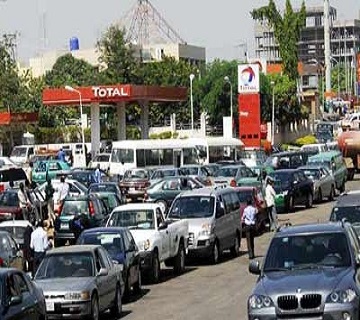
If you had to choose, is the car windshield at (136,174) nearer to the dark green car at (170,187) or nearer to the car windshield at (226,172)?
the car windshield at (226,172)

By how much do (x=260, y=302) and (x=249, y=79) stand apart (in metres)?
67.2

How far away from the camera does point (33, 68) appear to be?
180 meters

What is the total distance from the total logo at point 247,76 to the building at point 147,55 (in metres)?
78.6

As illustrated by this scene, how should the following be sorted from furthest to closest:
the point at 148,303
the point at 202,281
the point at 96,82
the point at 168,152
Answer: the point at 96,82
the point at 168,152
the point at 202,281
the point at 148,303

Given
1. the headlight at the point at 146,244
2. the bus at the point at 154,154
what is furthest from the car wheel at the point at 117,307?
the bus at the point at 154,154

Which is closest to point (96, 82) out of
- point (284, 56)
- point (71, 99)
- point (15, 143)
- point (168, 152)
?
point (284, 56)

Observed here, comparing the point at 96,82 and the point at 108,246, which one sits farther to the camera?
the point at 96,82

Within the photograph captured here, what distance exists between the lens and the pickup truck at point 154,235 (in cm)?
2753

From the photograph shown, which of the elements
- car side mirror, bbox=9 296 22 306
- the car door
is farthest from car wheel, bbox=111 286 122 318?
car side mirror, bbox=9 296 22 306

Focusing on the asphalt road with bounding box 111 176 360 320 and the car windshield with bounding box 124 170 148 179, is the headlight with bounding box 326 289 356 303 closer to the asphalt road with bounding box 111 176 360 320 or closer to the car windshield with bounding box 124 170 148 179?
the asphalt road with bounding box 111 176 360 320

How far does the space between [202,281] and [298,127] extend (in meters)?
99.2

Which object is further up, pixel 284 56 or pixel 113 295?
pixel 284 56

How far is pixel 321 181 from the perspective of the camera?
50000mm

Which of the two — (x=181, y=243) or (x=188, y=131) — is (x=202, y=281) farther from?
(x=188, y=131)
